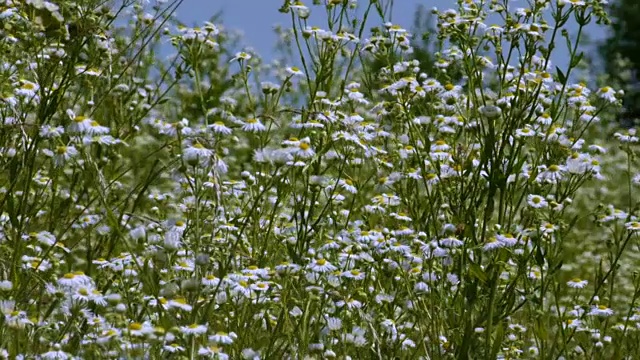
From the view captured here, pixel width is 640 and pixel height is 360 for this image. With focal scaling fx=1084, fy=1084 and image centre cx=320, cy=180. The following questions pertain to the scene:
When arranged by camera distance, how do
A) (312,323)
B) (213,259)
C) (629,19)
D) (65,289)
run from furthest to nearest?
(629,19)
(312,323)
(213,259)
(65,289)

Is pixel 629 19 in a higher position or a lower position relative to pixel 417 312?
higher

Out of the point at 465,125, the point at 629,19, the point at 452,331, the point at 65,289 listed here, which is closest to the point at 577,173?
the point at 465,125

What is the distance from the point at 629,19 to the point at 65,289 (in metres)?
13.7

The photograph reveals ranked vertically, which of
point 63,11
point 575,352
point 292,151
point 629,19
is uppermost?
point 629,19

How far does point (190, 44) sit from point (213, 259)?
0.84m

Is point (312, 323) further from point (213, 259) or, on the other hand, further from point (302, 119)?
point (302, 119)

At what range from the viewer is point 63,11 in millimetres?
3486

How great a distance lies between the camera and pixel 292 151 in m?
3.05

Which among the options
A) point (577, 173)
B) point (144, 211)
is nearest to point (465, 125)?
point (577, 173)

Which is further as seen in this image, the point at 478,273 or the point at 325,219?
the point at 325,219

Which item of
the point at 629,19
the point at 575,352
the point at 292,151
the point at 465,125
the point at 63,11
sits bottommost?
the point at 575,352

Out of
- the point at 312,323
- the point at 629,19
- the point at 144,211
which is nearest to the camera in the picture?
the point at 312,323

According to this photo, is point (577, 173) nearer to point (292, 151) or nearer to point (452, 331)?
point (452, 331)

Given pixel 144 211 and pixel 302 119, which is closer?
pixel 302 119
